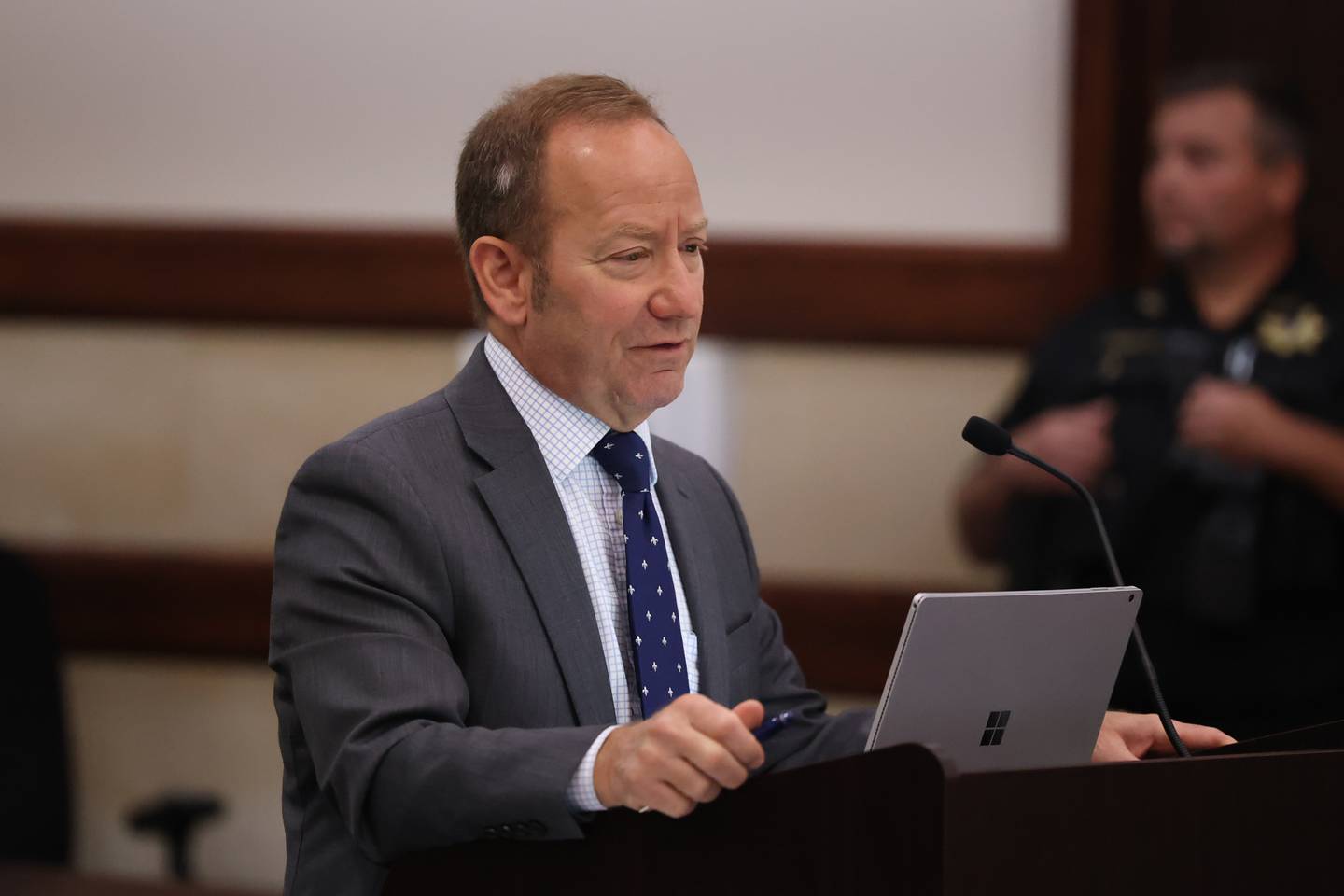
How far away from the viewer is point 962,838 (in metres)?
1.13

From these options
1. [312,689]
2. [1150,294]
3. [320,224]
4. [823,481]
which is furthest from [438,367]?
[312,689]

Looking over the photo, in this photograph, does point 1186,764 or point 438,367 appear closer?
point 1186,764

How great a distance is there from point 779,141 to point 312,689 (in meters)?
2.34

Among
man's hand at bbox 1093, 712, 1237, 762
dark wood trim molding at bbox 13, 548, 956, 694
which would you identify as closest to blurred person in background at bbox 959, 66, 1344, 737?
man's hand at bbox 1093, 712, 1237, 762

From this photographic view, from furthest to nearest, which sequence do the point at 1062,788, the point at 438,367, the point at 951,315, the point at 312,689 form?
1. the point at 438,367
2. the point at 951,315
3. the point at 312,689
4. the point at 1062,788

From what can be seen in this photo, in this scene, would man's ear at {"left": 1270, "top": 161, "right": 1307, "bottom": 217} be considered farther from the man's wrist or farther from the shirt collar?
the man's wrist

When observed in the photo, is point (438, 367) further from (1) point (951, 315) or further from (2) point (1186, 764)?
(2) point (1186, 764)

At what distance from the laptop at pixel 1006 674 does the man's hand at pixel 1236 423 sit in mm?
1562

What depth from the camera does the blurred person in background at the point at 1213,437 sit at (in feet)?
9.66

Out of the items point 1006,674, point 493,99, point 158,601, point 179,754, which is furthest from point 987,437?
point 179,754

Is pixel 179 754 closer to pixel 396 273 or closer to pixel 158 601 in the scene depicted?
pixel 158 601

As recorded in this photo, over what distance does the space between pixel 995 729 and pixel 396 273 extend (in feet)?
8.53

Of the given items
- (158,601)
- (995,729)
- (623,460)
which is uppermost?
(623,460)

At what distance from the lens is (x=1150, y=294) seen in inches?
125
